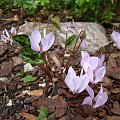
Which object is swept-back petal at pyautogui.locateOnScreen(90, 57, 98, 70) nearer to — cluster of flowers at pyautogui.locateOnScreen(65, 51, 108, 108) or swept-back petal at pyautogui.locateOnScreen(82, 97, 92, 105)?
cluster of flowers at pyautogui.locateOnScreen(65, 51, 108, 108)

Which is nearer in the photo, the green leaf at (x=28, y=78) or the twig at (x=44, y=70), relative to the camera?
the twig at (x=44, y=70)

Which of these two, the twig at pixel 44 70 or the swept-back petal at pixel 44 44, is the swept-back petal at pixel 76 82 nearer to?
the swept-back petal at pixel 44 44

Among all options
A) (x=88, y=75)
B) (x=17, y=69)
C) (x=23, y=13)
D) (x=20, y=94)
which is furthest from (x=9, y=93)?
(x=23, y=13)

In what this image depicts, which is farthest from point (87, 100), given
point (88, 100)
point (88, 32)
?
point (88, 32)

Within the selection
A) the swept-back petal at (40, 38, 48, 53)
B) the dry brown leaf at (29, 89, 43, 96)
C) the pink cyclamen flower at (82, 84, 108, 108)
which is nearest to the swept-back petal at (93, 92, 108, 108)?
the pink cyclamen flower at (82, 84, 108, 108)

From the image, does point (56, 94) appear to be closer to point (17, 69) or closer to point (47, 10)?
point (17, 69)

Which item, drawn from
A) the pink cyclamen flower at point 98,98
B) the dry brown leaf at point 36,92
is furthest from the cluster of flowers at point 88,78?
the dry brown leaf at point 36,92

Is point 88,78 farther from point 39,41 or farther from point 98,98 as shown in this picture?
point 39,41
